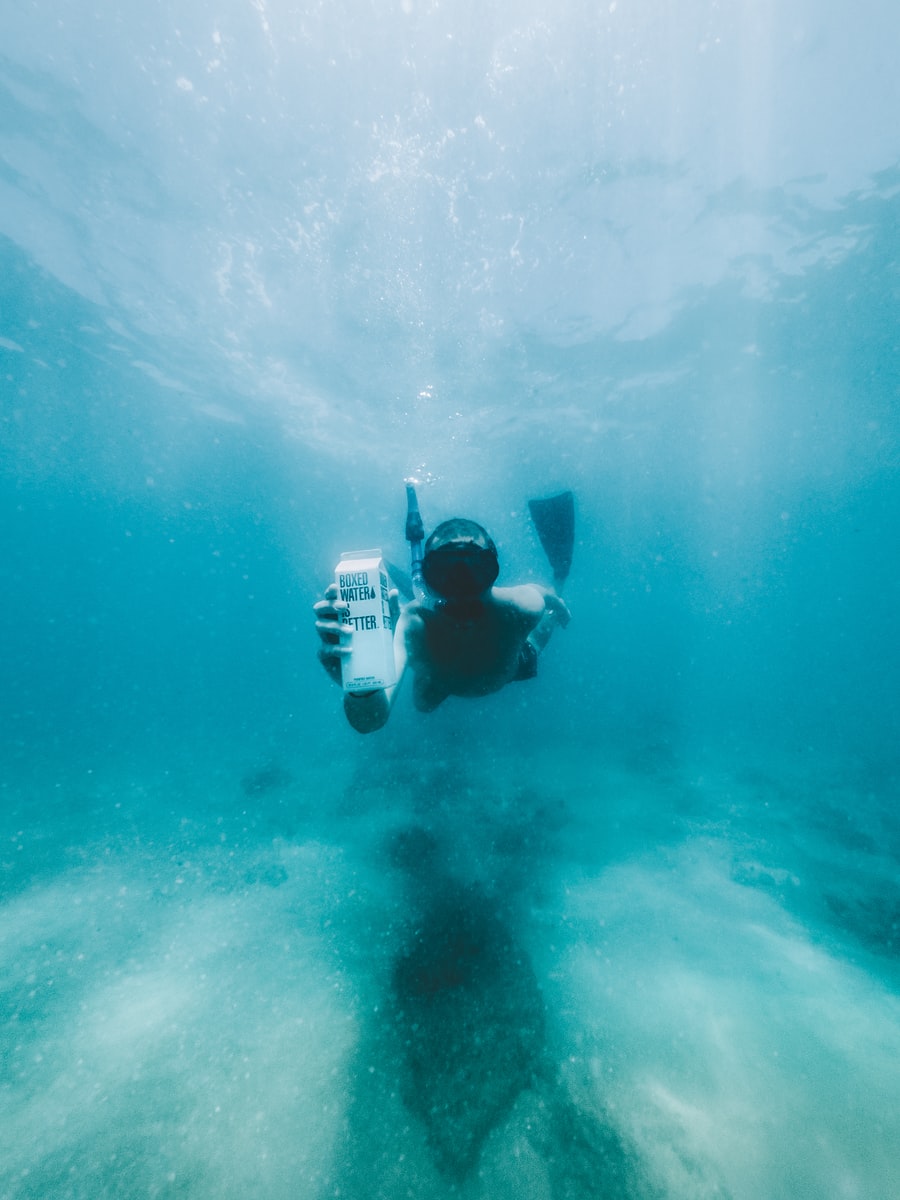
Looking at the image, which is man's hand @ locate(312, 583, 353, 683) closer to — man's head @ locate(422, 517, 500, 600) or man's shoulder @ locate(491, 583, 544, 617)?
man's head @ locate(422, 517, 500, 600)

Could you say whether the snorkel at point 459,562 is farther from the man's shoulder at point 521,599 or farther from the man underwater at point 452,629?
the man's shoulder at point 521,599

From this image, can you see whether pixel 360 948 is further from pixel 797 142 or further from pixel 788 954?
pixel 797 142

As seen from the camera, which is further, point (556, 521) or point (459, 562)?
point (556, 521)

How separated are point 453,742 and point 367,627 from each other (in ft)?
49.2

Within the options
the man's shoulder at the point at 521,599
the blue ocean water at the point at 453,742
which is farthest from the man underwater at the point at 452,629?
the blue ocean water at the point at 453,742

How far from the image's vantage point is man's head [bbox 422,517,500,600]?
3877 mm

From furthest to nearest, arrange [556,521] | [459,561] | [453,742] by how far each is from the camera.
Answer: [453,742] < [556,521] < [459,561]

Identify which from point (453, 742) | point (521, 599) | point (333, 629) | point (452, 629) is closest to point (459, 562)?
point (452, 629)

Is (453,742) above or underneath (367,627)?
underneath

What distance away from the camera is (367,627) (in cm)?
269

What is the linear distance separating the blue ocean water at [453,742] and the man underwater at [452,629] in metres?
3.37

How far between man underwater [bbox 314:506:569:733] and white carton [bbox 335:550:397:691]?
0.06 metres

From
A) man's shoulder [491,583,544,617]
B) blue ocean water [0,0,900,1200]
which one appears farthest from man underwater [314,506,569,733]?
blue ocean water [0,0,900,1200]

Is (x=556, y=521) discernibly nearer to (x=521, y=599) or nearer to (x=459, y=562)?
(x=521, y=599)
